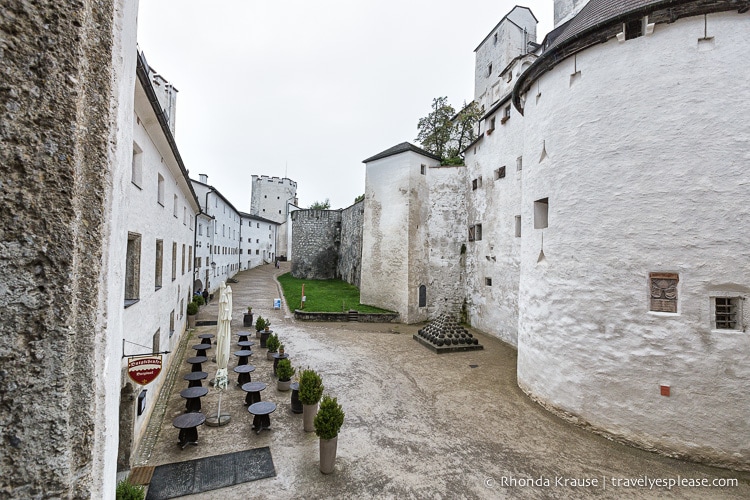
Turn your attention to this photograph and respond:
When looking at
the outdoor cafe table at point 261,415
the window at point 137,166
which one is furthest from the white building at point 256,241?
the outdoor cafe table at point 261,415

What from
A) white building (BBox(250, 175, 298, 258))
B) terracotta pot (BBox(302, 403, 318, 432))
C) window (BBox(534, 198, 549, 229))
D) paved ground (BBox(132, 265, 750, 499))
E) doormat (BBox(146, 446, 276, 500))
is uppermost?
white building (BBox(250, 175, 298, 258))

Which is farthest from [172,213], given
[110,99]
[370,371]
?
[110,99]

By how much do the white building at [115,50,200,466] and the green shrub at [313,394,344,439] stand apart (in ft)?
9.08

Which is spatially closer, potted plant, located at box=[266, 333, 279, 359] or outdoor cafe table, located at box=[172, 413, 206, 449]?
outdoor cafe table, located at box=[172, 413, 206, 449]

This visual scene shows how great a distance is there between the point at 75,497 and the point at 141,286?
6090mm

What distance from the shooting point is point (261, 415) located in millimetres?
7113

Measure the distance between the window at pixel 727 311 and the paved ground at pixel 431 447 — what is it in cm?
270

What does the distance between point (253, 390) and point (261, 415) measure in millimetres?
876

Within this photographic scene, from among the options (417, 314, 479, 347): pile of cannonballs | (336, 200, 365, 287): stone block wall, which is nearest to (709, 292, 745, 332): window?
(417, 314, 479, 347): pile of cannonballs

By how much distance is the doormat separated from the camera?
5371 millimetres

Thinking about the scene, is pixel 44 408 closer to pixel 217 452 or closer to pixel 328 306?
pixel 217 452

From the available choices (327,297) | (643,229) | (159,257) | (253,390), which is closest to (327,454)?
(253,390)

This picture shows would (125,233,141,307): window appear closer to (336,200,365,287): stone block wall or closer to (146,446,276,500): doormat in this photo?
(146,446,276,500): doormat

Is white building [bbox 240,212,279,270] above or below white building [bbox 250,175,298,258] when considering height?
below
